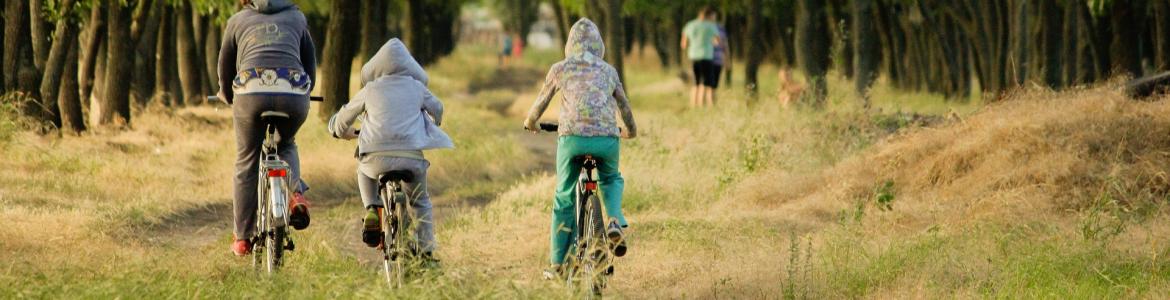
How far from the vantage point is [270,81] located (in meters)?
9.68

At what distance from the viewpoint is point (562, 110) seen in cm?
944

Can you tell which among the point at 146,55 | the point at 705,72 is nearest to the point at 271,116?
the point at 146,55

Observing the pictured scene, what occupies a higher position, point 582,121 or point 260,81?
point 260,81

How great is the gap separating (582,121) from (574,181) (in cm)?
34

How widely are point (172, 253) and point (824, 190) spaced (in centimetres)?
528

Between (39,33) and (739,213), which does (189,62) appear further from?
(739,213)

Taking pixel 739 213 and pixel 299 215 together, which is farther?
pixel 739 213

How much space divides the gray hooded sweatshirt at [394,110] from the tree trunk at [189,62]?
711 inches

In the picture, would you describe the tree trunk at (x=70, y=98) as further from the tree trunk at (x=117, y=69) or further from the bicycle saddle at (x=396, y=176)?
the bicycle saddle at (x=396, y=176)

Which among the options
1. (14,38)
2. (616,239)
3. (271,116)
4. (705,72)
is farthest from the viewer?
(705,72)

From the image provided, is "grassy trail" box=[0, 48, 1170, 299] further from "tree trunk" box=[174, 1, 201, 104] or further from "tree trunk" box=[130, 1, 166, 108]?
"tree trunk" box=[174, 1, 201, 104]

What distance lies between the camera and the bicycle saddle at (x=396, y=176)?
9.25 metres

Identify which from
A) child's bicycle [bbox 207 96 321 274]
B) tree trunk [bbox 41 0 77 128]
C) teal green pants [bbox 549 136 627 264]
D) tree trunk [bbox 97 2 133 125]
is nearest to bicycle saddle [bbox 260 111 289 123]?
child's bicycle [bbox 207 96 321 274]

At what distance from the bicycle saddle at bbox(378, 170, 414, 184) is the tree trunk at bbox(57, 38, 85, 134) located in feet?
39.5
